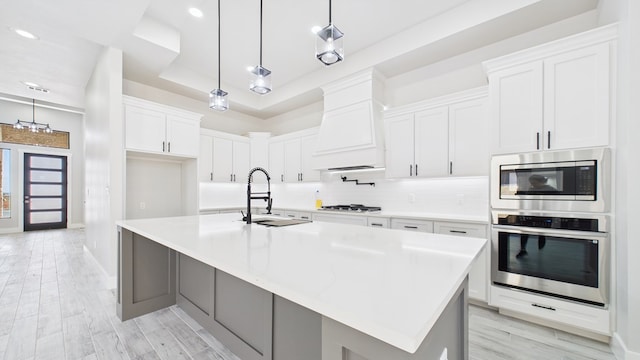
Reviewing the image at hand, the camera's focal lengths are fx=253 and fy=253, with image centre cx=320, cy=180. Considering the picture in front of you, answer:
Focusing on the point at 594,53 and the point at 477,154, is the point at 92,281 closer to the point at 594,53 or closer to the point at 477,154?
the point at 477,154

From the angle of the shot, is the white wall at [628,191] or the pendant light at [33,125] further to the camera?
the pendant light at [33,125]

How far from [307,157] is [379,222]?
204cm

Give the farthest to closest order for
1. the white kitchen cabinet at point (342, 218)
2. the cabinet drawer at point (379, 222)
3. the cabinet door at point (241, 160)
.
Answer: the cabinet door at point (241, 160) < the white kitchen cabinet at point (342, 218) < the cabinet drawer at point (379, 222)

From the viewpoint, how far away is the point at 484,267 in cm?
266

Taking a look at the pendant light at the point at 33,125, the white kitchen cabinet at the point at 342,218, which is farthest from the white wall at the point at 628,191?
the pendant light at the point at 33,125

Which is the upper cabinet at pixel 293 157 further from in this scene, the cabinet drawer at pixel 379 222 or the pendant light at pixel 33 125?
the pendant light at pixel 33 125

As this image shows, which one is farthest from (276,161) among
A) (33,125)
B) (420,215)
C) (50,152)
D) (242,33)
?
(50,152)

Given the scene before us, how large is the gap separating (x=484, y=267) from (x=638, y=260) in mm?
1075

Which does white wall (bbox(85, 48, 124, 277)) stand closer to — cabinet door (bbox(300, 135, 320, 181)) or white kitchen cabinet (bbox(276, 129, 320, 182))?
white kitchen cabinet (bbox(276, 129, 320, 182))

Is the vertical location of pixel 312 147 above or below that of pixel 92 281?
above

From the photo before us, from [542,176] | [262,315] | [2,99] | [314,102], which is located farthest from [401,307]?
[2,99]

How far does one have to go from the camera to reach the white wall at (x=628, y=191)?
1792mm

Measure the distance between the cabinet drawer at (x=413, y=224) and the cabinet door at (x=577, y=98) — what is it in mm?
1376

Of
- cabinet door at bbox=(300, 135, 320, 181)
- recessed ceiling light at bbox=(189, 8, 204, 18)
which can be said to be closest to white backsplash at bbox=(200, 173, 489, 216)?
cabinet door at bbox=(300, 135, 320, 181)
